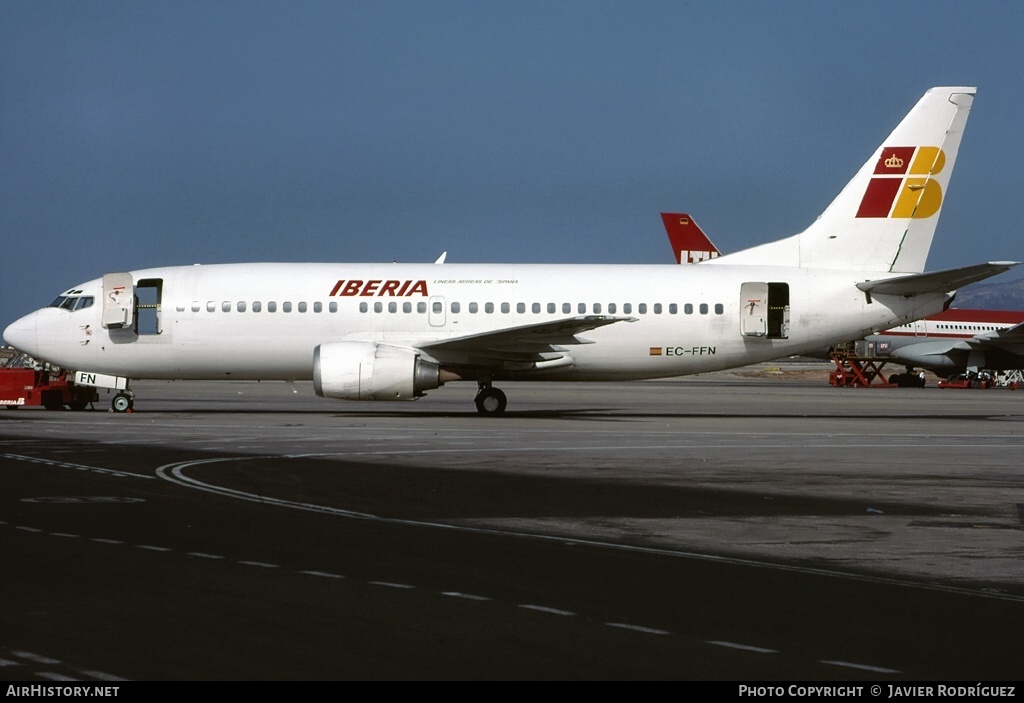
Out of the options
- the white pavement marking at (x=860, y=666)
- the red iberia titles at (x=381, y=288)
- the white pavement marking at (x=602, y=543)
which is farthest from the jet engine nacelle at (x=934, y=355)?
the white pavement marking at (x=860, y=666)

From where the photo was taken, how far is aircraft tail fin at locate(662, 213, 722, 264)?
74.8 m

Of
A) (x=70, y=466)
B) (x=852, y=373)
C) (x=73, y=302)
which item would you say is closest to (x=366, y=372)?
(x=73, y=302)

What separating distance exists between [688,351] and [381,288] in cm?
800

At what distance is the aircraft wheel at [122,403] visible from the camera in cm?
3344

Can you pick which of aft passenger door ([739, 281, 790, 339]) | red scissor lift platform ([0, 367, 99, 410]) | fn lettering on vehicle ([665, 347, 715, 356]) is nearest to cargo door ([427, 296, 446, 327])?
fn lettering on vehicle ([665, 347, 715, 356])

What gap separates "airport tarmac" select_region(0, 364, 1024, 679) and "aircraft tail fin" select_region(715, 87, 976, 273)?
35.3 feet

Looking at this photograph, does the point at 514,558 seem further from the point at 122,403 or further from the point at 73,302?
the point at 73,302

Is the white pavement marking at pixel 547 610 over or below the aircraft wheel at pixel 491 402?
below

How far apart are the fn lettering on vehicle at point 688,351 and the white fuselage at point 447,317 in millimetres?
36

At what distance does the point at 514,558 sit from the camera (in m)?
10.4

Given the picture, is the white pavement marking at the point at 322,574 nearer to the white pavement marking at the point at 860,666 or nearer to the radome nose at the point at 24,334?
the white pavement marking at the point at 860,666
